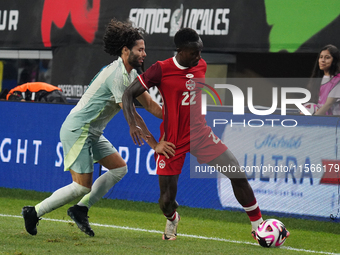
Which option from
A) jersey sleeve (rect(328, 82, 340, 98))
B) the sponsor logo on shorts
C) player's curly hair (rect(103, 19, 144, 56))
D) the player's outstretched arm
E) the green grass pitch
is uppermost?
player's curly hair (rect(103, 19, 144, 56))

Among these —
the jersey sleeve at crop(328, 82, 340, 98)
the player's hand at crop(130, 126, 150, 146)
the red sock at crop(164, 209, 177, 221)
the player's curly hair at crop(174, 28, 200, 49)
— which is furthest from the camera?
the jersey sleeve at crop(328, 82, 340, 98)

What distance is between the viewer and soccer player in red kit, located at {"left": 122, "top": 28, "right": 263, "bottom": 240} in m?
5.48

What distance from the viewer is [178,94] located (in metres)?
5.54

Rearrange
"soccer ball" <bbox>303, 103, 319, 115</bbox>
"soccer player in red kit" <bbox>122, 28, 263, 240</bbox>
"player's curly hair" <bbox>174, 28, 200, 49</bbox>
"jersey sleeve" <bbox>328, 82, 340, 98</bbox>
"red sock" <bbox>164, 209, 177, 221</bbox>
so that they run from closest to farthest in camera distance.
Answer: "player's curly hair" <bbox>174, 28, 200, 49</bbox>, "soccer player in red kit" <bbox>122, 28, 263, 240</bbox>, "red sock" <bbox>164, 209, 177, 221</bbox>, "soccer ball" <bbox>303, 103, 319, 115</bbox>, "jersey sleeve" <bbox>328, 82, 340, 98</bbox>

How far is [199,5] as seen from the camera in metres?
12.0

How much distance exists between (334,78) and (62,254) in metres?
4.99

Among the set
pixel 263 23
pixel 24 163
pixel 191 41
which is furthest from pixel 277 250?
pixel 263 23

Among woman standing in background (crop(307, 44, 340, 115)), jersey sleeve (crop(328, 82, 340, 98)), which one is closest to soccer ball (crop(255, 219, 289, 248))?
woman standing in background (crop(307, 44, 340, 115))

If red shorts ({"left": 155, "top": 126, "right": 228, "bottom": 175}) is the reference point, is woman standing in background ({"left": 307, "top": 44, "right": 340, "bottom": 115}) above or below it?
above

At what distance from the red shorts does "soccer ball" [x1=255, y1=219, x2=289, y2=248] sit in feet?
2.74

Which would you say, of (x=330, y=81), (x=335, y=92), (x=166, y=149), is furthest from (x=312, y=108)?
(x=166, y=149)

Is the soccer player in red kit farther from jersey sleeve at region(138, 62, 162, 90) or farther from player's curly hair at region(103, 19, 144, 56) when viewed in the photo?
player's curly hair at region(103, 19, 144, 56)

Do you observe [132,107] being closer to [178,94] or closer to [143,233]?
[178,94]

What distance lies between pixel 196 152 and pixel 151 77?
868 millimetres
